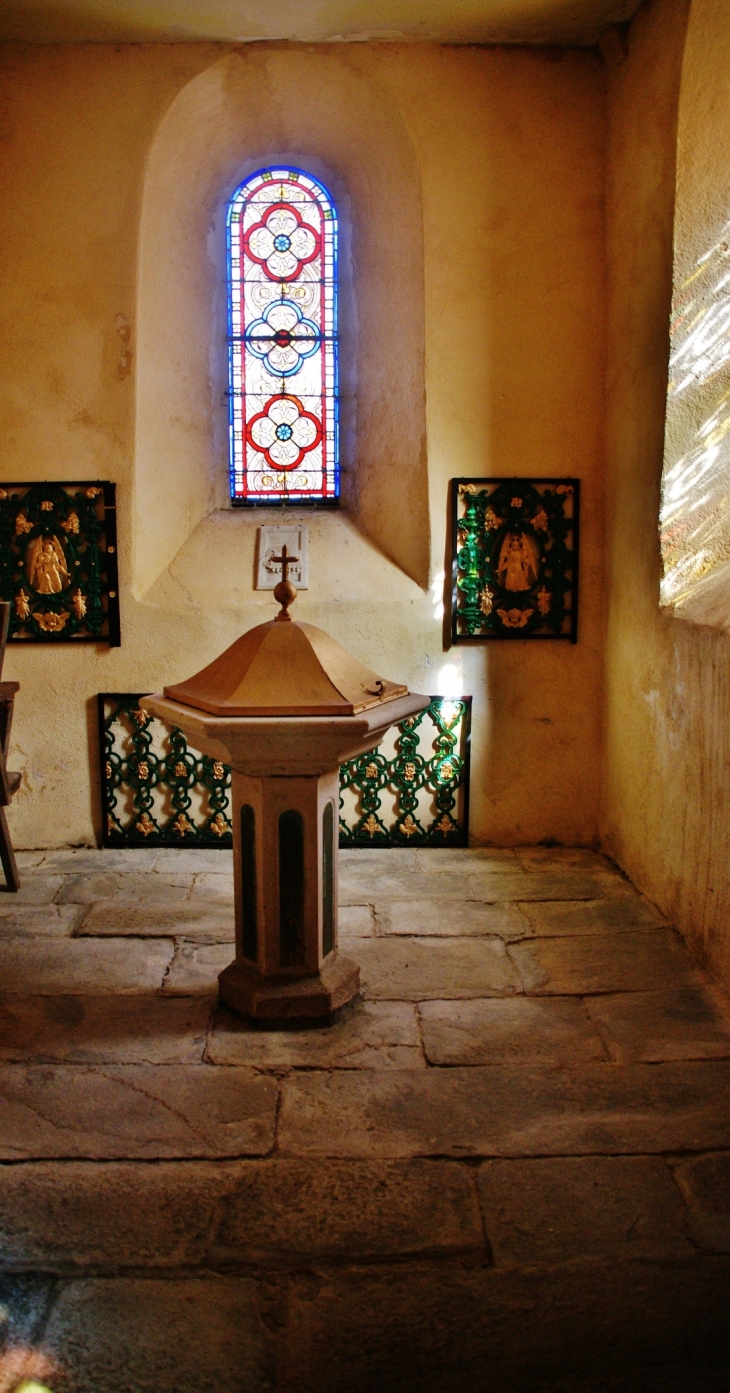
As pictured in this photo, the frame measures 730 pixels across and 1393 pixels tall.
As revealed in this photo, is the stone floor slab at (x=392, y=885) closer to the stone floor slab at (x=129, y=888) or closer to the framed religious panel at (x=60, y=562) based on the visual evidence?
the stone floor slab at (x=129, y=888)

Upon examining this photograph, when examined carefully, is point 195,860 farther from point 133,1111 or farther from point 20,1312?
point 20,1312

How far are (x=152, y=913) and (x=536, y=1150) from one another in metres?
1.91

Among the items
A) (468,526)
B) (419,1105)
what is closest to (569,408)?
(468,526)

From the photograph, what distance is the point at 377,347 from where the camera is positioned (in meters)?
4.69

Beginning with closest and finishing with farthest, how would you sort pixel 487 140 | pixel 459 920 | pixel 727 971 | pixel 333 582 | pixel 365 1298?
1. pixel 365 1298
2. pixel 727 971
3. pixel 459 920
4. pixel 487 140
5. pixel 333 582

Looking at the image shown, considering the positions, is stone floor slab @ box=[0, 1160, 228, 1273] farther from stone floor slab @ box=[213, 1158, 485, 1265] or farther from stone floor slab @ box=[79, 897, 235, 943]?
stone floor slab @ box=[79, 897, 235, 943]

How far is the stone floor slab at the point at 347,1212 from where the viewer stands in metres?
1.92

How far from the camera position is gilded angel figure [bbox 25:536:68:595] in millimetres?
4363

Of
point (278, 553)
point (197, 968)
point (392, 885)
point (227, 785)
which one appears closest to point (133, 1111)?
point (197, 968)

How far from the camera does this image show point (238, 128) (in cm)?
454

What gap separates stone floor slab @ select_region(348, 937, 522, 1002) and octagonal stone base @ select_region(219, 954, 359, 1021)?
0.17 metres

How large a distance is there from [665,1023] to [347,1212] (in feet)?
4.00

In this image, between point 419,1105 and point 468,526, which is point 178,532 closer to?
point 468,526

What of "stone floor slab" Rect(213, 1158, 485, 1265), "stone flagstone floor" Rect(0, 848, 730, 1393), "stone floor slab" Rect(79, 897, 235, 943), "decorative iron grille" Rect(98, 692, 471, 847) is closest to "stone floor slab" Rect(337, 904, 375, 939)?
"stone flagstone floor" Rect(0, 848, 730, 1393)
